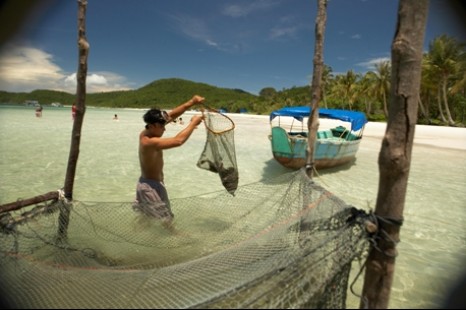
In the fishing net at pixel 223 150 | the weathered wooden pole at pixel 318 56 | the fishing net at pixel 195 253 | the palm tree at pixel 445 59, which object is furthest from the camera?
the palm tree at pixel 445 59

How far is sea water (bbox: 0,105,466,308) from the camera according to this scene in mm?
3713

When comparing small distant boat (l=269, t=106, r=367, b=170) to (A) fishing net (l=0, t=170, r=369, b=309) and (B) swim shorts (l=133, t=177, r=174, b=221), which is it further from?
(B) swim shorts (l=133, t=177, r=174, b=221)

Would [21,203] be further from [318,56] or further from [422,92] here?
[422,92]

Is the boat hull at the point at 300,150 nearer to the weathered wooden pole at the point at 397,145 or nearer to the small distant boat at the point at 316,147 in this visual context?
the small distant boat at the point at 316,147

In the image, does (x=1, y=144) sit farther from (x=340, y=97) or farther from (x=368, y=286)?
(x=340, y=97)

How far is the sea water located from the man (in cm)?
213

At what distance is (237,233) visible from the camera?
144 inches

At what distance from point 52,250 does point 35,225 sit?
369mm

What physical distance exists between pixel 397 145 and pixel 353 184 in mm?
6572

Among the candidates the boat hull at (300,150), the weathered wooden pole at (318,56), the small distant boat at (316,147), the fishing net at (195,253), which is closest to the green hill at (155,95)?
the small distant boat at (316,147)

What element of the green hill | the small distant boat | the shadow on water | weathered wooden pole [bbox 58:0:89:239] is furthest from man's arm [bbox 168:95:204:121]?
the green hill

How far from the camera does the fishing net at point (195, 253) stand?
1.84 metres

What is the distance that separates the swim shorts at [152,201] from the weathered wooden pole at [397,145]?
2195mm

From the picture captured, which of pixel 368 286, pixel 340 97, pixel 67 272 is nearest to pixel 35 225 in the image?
pixel 67 272
